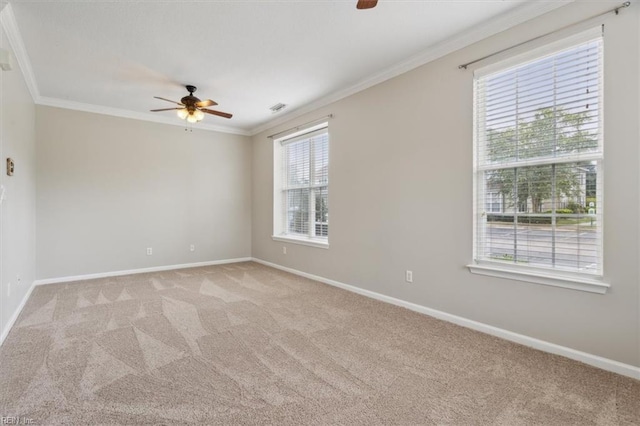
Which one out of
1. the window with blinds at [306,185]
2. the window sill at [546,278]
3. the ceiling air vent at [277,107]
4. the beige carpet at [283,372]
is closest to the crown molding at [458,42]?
the ceiling air vent at [277,107]

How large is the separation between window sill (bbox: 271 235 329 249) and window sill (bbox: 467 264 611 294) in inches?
88.1

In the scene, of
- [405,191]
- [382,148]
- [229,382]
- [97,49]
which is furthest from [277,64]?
[229,382]

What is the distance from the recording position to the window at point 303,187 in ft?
15.9

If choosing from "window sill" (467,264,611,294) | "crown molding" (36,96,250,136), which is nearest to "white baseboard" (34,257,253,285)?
"crown molding" (36,96,250,136)

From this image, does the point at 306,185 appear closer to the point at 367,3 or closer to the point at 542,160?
the point at 542,160

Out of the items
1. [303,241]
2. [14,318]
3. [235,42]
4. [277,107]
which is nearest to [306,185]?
[303,241]

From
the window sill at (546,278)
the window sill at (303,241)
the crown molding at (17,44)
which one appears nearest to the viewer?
the window sill at (546,278)

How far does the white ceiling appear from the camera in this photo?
8.20 feet

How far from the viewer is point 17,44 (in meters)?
2.95

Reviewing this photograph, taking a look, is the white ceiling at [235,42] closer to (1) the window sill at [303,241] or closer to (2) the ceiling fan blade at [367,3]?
(2) the ceiling fan blade at [367,3]

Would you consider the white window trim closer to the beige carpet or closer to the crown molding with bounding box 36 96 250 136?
the beige carpet

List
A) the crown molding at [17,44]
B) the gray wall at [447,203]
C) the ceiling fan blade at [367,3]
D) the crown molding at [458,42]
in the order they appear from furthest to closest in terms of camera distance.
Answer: the crown molding at [17,44], the crown molding at [458,42], the gray wall at [447,203], the ceiling fan blade at [367,3]

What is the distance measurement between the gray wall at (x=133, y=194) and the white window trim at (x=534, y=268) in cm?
471

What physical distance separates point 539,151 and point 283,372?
8.63 ft
